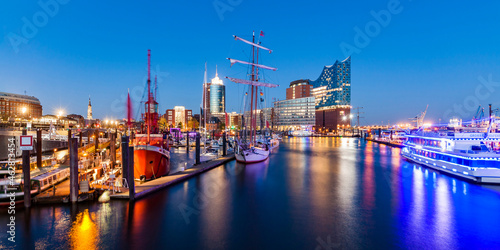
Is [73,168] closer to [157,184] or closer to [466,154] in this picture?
[157,184]

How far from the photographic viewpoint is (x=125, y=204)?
55.4ft

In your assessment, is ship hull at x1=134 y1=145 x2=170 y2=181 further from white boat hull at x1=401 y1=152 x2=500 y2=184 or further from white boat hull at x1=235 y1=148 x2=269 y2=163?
white boat hull at x1=401 y1=152 x2=500 y2=184

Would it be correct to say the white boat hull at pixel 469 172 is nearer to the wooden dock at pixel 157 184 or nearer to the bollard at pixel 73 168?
the wooden dock at pixel 157 184

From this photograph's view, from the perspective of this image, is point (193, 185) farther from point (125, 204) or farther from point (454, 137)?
point (454, 137)

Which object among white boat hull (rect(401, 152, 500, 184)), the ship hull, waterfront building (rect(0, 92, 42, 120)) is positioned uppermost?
waterfront building (rect(0, 92, 42, 120))

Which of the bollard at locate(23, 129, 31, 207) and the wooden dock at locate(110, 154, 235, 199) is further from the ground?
the bollard at locate(23, 129, 31, 207)

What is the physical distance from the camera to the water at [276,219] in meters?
12.6

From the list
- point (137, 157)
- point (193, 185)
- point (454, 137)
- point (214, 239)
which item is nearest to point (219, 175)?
point (193, 185)

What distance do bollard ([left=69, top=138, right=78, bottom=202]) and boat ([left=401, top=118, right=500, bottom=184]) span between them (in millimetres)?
36202

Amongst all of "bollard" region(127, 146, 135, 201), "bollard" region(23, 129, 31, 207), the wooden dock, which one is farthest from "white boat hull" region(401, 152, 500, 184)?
"bollard" region(23, 129, 31, 207)

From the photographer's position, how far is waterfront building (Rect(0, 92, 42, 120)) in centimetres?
12488

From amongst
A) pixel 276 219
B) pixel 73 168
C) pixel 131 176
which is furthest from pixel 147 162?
pixel 276 219

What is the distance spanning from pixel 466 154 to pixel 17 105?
18765cm

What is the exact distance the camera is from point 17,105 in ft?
438
